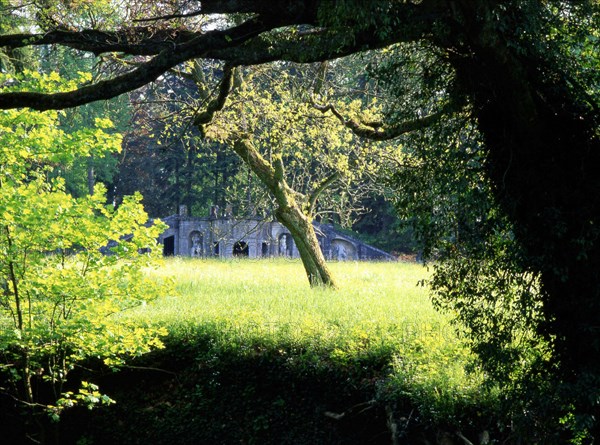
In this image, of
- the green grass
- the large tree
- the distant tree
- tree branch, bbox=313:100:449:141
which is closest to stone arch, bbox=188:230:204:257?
the green grass

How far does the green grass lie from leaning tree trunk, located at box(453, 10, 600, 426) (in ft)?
5.80

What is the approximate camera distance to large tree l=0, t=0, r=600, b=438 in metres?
7.47

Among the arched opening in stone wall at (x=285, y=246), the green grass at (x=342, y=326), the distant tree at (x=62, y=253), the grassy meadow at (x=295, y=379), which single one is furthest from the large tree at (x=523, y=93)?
the arched opening in stone wall at (x=285, y=246)

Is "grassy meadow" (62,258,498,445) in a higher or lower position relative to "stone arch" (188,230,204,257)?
lower

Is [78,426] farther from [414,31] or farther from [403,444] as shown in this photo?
[414,31]

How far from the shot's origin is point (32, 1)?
1169cm

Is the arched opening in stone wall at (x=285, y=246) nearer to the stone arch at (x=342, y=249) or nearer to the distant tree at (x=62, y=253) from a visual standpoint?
the stone arch at (x=342, y=249)

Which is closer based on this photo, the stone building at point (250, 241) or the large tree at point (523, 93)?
the large tree at point (523, 93)

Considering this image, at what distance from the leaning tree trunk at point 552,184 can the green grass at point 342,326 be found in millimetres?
1768

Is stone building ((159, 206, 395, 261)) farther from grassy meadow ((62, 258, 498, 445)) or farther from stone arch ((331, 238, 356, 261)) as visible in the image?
grassy meadow ((62, 258, 498, 445))

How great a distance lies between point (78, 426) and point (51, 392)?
83 centimetres

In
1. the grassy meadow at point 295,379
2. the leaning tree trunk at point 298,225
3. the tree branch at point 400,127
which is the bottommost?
the grassy meadow at point 295,379

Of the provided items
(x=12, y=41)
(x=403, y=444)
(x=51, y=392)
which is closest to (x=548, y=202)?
(x=403, y=444)

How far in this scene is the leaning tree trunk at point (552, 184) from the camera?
7.66 meters
